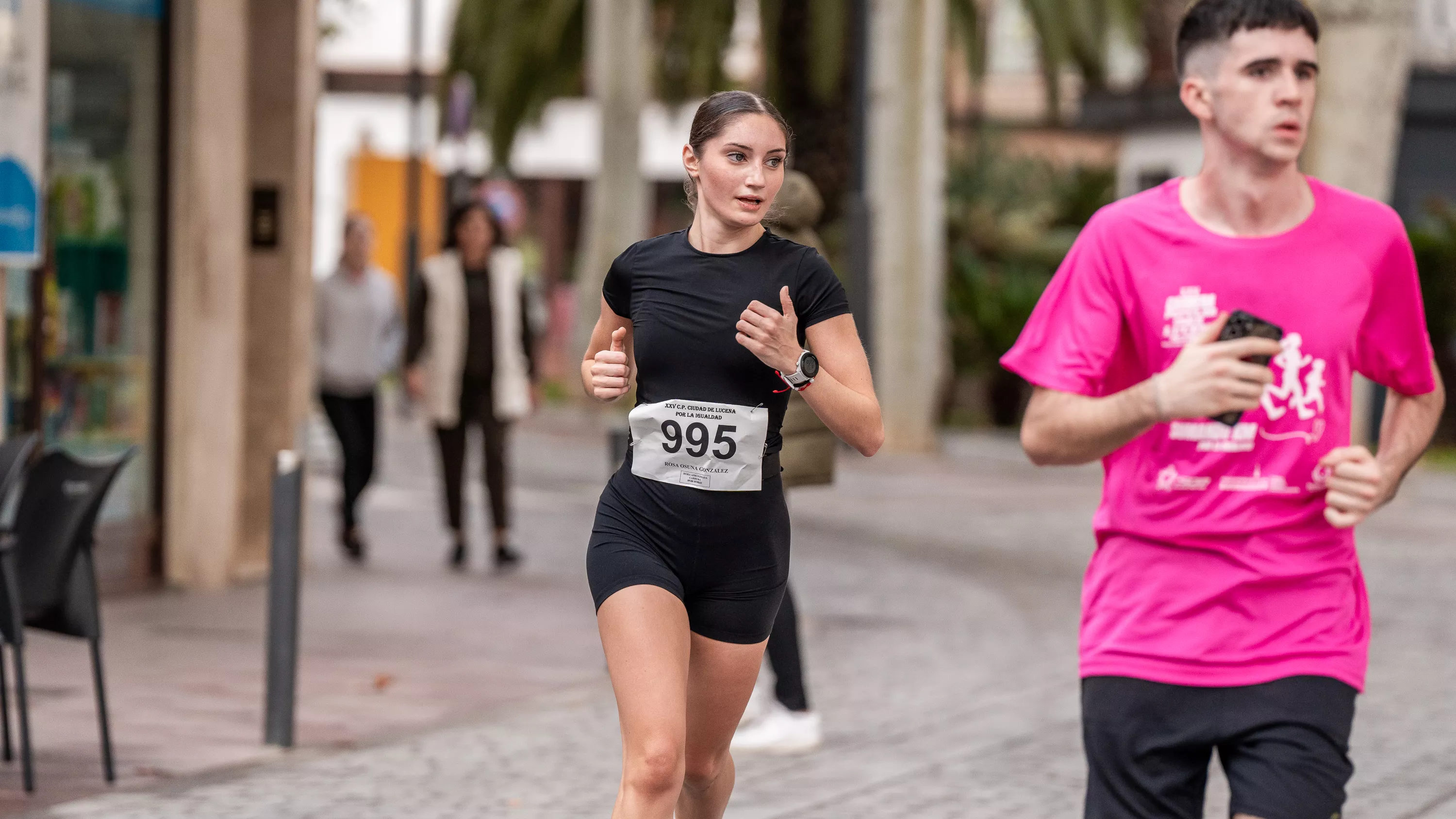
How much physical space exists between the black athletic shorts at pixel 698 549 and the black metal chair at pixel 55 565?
2410 millimetres

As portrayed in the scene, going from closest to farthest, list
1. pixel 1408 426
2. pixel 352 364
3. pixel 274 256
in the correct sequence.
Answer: pixel 1408 426 < pixel 274 256 < pixel 352 364

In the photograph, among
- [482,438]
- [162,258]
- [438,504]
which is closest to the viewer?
[162,258]

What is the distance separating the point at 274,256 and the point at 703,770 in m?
7.71

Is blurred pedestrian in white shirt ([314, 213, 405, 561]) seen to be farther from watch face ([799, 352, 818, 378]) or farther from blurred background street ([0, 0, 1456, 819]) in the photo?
watch face ([799, 352, 818, 378])

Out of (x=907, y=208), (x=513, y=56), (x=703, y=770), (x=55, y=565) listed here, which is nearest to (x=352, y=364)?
(x=55, y=565)

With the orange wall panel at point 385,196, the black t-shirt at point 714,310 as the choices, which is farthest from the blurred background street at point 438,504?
the orange wall panel at point 385,196

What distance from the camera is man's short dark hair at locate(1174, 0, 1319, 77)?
132 inches

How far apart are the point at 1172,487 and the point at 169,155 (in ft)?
27.9

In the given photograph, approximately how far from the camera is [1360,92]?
18203 mm

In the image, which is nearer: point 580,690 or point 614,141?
point 580,690

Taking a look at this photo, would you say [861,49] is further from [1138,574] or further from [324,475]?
[1138,574]

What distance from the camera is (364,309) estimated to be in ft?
40.9

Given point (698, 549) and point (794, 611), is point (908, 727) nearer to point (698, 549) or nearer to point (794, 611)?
point (794, 611)

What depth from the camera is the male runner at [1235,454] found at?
3.32 m
